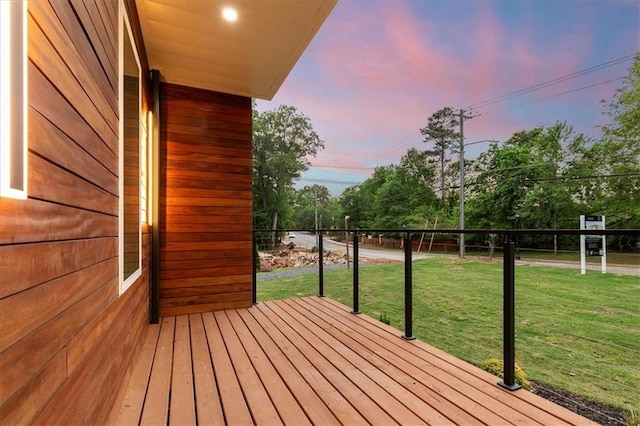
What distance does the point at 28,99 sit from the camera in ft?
1.91

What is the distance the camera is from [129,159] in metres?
1.83

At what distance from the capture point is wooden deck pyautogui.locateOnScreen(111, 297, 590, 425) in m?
1.50

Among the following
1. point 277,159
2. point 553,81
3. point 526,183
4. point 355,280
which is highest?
point 553,81

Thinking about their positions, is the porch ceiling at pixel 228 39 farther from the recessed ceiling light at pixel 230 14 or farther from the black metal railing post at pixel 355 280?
the black metal railing post at pixel 355 280

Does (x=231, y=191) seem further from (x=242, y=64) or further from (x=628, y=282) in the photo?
(x=628, y=282)

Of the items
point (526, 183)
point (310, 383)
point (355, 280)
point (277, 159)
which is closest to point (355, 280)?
A: point (355, 280)

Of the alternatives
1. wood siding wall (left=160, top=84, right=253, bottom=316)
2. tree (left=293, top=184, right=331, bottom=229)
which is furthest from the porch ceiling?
tree (left=293, top=184, right=331, bottom=229)

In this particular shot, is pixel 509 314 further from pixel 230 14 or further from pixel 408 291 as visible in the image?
pixel 230 14

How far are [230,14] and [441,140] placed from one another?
25.5 metres

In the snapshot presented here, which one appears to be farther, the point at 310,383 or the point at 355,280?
the point at 355,280

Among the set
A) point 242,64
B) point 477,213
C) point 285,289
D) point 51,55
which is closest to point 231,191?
point 242,64

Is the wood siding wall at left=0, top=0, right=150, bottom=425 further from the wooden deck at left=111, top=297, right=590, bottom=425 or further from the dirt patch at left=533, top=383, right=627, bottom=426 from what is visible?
the dirt patch at left=533, top=383, right=627, bottom=426

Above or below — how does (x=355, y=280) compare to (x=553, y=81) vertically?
below

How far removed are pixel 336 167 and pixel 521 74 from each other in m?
15.8
